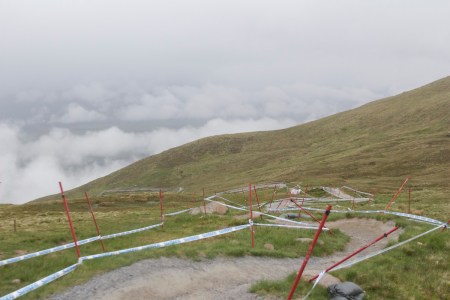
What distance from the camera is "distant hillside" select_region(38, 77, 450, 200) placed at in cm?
9225

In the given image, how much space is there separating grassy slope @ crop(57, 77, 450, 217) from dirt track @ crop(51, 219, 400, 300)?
166 feet

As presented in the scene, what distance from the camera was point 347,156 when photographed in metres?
114

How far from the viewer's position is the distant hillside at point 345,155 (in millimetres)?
92250

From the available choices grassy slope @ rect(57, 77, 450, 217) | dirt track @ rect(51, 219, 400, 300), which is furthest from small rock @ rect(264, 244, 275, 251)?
grassy slope @ rect(57, 77, 450, 217)

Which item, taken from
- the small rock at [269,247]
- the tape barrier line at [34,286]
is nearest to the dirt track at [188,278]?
the tape barrier line at [34,286]

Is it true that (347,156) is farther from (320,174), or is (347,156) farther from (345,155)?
(320,174)

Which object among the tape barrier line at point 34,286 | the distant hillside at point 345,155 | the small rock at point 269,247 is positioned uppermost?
the distant hillside at point 345,155

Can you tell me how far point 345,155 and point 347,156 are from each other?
3.80m

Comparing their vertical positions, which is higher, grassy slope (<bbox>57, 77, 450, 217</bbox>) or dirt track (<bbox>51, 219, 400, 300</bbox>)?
grassy slope (<bbox>57, 77, 450, 217</bbox>)

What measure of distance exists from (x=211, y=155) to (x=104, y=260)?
182440 millimetres

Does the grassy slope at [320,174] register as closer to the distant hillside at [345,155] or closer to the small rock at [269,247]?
the distant hillside at [345,155]

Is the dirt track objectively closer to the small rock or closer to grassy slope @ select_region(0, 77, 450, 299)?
grassy slope @ select_region(0, 77, 450, 299)

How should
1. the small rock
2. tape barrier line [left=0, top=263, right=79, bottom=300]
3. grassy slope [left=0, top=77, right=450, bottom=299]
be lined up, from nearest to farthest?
tape barrier line [left=0, top=263, right=79, bottom=300]
grassy slope [left=0, top=77, right=450, bottom=299]
the small rock

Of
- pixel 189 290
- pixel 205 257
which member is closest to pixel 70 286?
pixel 189 290
